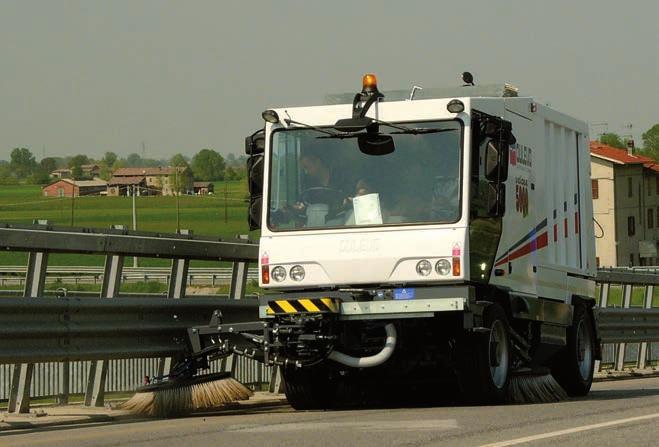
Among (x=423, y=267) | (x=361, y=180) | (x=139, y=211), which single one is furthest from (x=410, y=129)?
(x=139, y=211)

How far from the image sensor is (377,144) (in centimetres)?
1326

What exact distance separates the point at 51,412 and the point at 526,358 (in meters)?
4.91

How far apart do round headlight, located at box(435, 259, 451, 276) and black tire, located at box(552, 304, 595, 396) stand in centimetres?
365

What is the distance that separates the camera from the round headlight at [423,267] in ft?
41.2

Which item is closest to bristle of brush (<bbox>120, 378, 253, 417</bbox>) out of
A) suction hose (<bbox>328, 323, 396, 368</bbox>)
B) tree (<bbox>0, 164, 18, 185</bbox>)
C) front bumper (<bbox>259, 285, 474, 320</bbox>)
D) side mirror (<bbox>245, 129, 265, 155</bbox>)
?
front bumper (<bbox>259, 285, 474, 320</bbox>)

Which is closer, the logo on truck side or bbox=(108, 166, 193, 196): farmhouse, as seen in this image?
the logo on truck side

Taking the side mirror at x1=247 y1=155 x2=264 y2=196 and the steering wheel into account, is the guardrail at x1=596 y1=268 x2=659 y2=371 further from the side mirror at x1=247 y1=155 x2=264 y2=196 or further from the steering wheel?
the side mirror at x1=247 y1=155 x2=264 y2=196

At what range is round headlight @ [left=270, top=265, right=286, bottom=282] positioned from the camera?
12938 millimetres

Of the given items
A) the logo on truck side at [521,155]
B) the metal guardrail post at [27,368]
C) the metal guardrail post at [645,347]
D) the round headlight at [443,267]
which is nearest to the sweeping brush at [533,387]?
the round headlight at [443,267]

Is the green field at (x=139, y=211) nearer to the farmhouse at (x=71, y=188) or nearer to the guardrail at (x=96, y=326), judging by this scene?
the farmhouse at (x=71, y=188)

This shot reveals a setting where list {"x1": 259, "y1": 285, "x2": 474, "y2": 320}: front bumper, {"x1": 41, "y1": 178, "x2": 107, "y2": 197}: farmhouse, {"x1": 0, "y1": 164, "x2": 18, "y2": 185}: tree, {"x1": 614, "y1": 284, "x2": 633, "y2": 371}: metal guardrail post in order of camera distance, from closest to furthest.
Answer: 1. {"x1": 259, "y1": 285, "x2": 474, "y2": 320}: front bumper
2. {"x1": 614, "y1": 284, "x2": 633, "y2": 371}: metal guardrail post
3. {"x1": 41, "y1": 178, "x2": 107, "y2": 197}: farmhouse
4. {"x1": 0, "y1": 164, "x2": 18, "y2": 185}: tree

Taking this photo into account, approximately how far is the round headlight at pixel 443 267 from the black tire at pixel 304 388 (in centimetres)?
148

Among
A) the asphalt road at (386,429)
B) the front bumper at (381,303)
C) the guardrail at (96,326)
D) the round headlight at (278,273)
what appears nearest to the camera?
the asphalt road at (386,429)

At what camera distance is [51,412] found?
38.2 ft
